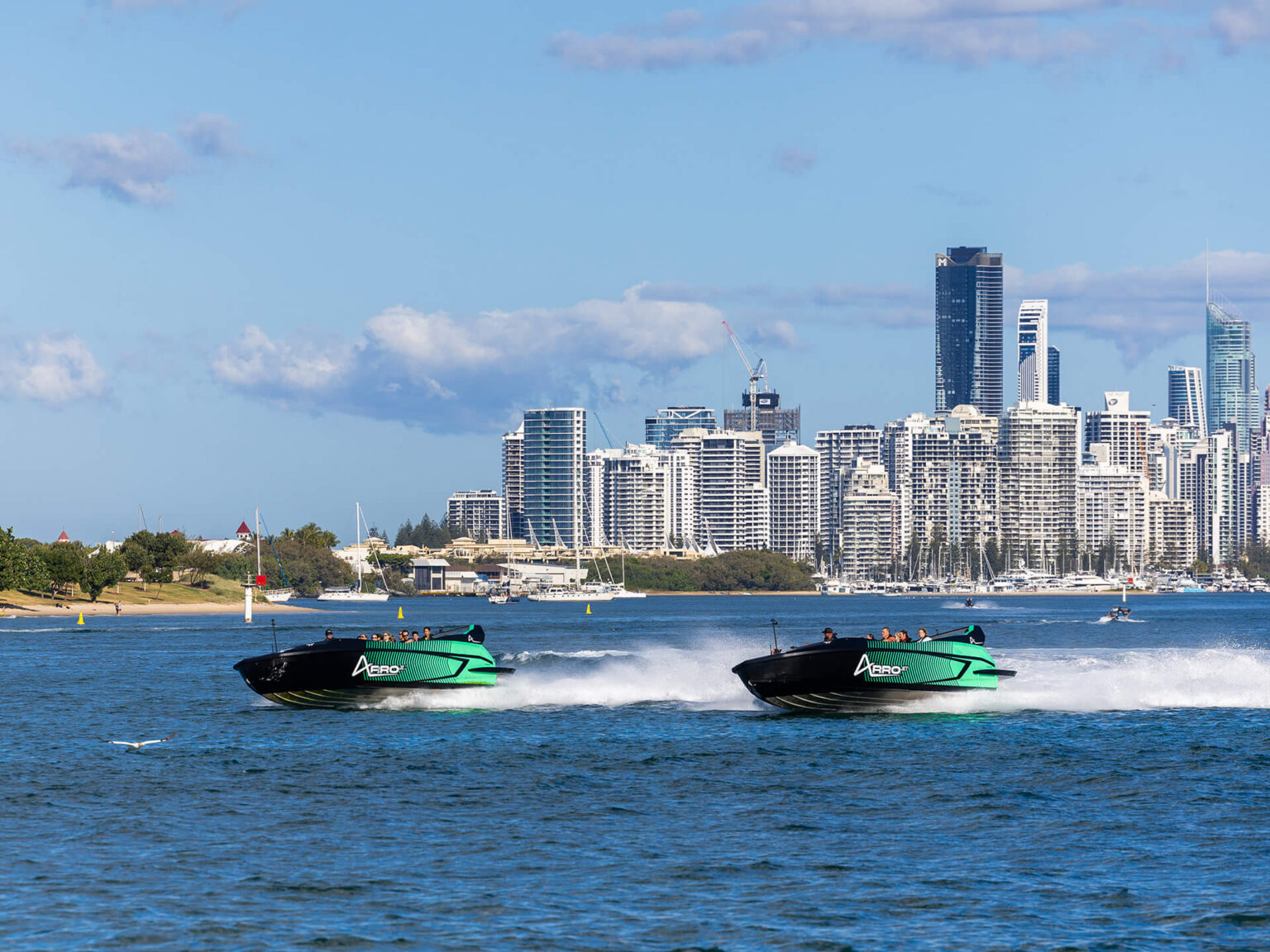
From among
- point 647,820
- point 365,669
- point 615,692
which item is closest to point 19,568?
point 615,692

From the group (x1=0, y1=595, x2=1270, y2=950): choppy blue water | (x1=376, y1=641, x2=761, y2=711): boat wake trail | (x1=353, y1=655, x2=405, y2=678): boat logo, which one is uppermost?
(x1=353, y1=655, x2=405, y2=678): boat logo

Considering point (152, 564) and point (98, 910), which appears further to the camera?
point (152, 564)

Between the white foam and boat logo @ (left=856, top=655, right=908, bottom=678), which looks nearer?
boat logo @ (left=856, top=655, right=908, bottom=678)

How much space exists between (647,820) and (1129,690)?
26.5m

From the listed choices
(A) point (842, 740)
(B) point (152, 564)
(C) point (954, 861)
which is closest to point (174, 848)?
(C) point (954, 861)

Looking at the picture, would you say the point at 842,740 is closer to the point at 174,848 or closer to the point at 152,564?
the point at 174,848

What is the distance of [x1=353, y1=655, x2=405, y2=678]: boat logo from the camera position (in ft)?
149

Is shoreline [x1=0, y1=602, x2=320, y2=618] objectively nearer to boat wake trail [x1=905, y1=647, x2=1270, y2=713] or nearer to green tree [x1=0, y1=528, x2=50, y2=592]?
green tree [x1=0, y1=528, x2=50, y2=592]

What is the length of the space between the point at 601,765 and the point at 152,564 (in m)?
150

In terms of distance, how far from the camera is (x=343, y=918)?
2122 centimetres

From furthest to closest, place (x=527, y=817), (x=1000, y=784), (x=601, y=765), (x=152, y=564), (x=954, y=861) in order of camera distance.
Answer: (x=152, y=564) → (x=601, y=765) → (x=1000, y=784) → (x=527, y=817) → (x=954, y=861)

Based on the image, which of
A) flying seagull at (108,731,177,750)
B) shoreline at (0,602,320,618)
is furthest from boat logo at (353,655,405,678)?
shoreline at (0,602,320,618)

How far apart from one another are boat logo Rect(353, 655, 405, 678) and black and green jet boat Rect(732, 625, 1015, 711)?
9.41 meters

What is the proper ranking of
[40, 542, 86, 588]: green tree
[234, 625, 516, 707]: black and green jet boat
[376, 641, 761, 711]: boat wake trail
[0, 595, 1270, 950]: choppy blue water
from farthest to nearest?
[40, 542, 86, 588]: green tree, [376, 641, 761, 711]: boat wake trail, [234, 625, 516, 707]: black and green jet boat, [0, 595, 1270, 950]: choppy blue water
